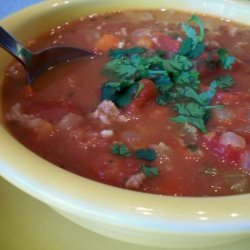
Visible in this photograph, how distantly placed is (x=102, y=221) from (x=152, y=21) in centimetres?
121

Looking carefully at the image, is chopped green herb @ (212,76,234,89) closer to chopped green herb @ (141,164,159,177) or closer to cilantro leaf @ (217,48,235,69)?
cilantro leaf @ (217,48,235,69)

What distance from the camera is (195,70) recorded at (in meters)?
1.57

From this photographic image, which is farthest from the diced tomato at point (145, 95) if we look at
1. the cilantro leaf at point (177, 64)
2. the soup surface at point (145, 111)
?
the cilantro leaf at point (177, 64)

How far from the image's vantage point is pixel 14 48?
1455 millimetres

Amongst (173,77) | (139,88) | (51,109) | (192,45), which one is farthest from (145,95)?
(192,45)

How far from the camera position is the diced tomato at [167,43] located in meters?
1.75

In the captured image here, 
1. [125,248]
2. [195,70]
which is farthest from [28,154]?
[195,70]

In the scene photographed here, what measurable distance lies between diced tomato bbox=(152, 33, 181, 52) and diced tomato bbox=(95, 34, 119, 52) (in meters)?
0.16

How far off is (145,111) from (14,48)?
460 mm

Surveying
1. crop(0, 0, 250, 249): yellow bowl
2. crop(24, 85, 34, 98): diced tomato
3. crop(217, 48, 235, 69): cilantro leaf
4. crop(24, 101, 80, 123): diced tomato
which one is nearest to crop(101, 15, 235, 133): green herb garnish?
crop(217, 48, 235, 69): cilantro leaf

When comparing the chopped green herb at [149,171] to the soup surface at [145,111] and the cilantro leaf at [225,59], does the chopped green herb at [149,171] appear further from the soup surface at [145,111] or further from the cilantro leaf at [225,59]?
the cilantro leaf at [225,59]

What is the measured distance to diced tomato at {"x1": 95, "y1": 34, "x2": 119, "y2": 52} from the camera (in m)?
1.74

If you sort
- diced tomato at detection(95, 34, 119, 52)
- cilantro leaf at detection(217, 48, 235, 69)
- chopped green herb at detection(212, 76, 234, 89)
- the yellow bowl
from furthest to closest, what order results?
diced tomato at detection(95, 34, 119, 52) < cilantro leaf at detection(217, 48, 235, 69) < chopped green herb at detection(212, 76, 234, 89) < the yellow bowl

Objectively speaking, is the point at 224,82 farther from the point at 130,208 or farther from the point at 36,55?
the point at 130,208
